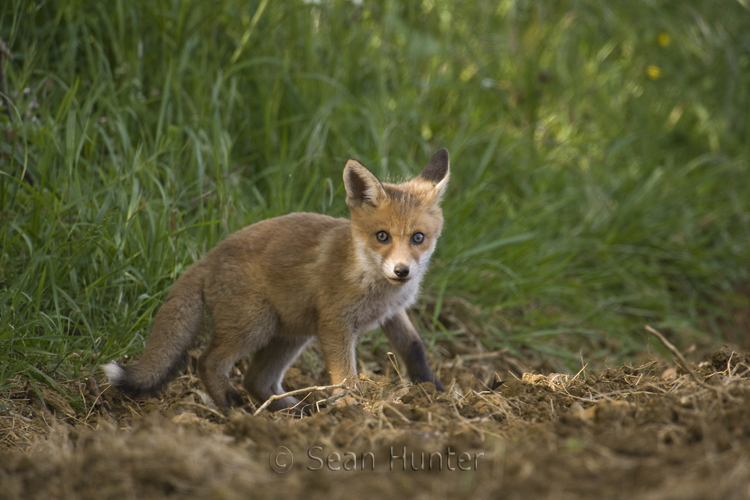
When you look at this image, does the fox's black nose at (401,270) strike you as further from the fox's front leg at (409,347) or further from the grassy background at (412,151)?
the grassy background at (412,151)

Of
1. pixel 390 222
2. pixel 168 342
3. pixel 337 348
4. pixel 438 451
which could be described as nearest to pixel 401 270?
pixel 390 222

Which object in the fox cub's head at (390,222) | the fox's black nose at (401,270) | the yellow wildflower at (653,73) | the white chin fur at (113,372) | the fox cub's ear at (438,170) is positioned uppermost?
the yellow wildflower at (653,73)

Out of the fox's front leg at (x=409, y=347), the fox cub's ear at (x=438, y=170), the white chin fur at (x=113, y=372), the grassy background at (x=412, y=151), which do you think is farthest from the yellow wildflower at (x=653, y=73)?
the white chin fur at (x=113, y=372)

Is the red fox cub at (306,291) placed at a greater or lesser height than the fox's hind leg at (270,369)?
greater

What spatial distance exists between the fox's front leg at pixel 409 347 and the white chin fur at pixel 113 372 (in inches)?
54.3

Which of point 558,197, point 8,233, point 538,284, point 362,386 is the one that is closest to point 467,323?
point 538,284

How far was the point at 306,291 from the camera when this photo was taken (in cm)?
340

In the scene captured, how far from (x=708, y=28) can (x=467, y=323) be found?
167 inches

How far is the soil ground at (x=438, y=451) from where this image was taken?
1.60 meters

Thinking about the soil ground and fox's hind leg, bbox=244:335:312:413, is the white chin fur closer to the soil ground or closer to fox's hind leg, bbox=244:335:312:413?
the soil ground

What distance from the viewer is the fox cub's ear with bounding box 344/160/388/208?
3.43m

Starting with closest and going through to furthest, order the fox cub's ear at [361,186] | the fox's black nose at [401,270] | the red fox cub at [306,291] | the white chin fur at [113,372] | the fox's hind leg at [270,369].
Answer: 1. the white chin fur at [113,372]
2. the fox's black nose at [401,270]
3. the red fox cub at [306,291]
4. the fox cub's ear at [361,186]
5. the fox's hind leg at [270,369]

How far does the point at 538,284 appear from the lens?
4836 mm

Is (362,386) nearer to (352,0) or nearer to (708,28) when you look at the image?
(352,0)
